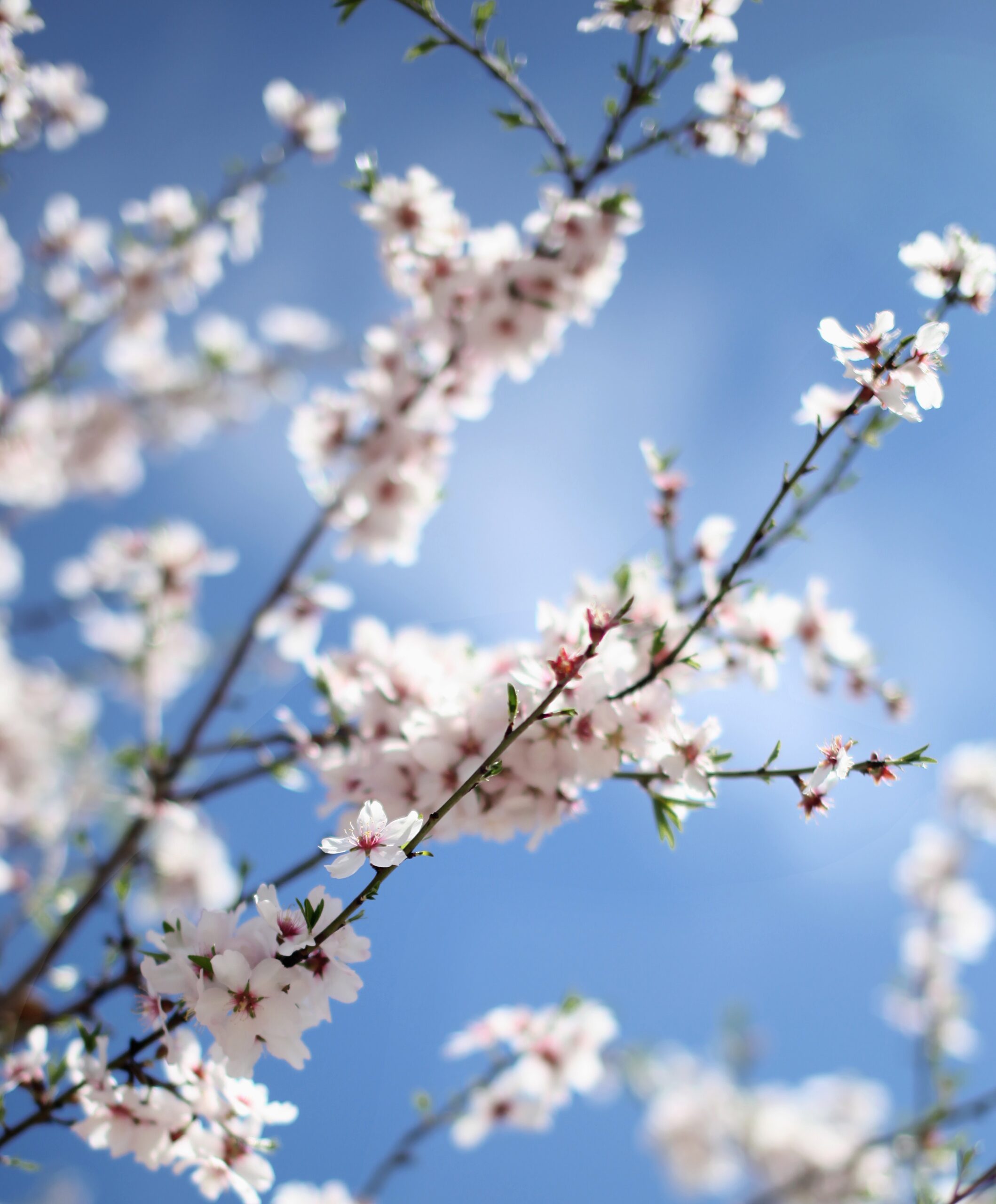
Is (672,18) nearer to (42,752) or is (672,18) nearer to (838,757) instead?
(838,757)

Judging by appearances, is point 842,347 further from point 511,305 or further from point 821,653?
point 511,305

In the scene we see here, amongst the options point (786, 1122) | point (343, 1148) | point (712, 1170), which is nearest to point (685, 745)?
point (343, 1148)

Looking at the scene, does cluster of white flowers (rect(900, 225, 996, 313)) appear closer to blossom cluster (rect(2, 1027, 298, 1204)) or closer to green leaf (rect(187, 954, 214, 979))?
green leaf (rect(187, 954, 214, 979))

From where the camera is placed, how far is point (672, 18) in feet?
6.16

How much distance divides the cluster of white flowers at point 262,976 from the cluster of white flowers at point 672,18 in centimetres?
202

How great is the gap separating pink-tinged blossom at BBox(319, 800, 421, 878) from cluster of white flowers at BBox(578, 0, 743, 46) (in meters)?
1.88

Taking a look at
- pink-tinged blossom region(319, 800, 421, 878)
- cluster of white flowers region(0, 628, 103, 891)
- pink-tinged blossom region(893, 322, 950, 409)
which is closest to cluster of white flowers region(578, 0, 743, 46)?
pink-tinged blossom region(893, 322, 950, 409)

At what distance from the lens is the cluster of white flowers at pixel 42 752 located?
4.33 m

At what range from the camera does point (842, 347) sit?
120 cm

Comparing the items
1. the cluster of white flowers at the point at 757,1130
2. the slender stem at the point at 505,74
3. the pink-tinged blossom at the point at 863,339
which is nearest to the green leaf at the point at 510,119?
the slender stem at the point at 505,74

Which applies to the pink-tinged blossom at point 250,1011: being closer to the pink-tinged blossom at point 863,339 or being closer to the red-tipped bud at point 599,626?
the red-tipped bud at point 599,626

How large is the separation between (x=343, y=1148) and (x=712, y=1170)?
6833mm

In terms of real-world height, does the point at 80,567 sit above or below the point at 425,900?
above

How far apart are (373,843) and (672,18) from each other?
2.00m
